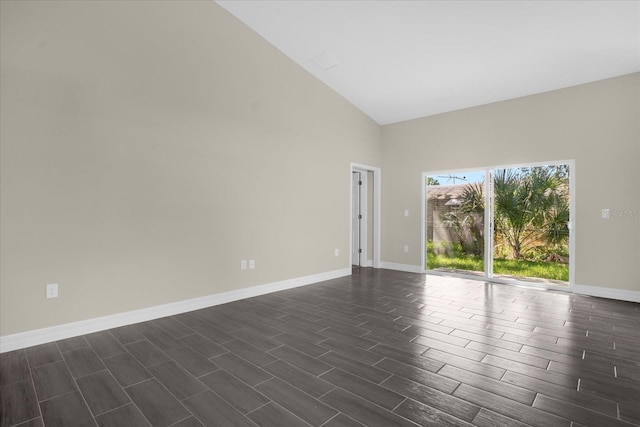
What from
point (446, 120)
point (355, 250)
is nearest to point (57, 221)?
point (355, 250)

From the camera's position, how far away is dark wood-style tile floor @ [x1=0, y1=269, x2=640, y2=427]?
73.8 inches

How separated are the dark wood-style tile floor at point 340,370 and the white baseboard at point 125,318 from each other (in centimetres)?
10

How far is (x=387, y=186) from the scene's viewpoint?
6.88 metres

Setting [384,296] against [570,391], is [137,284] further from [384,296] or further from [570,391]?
[570,391]

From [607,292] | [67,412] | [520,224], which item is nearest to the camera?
[67,412]

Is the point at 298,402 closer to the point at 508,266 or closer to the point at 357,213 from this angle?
the point at 508,266

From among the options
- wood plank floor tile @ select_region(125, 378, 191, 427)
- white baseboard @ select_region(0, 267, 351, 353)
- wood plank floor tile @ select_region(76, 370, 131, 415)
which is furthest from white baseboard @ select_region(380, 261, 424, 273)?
wood plank floor tile @ select_region(76, 370, 131, 415)

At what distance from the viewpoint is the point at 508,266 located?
552 centimetres

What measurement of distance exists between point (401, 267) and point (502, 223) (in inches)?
81.0

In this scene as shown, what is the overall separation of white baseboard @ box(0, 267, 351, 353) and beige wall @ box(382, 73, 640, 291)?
Result: 13.5 feet

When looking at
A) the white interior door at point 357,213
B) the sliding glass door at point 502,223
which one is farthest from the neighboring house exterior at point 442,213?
the white interior door at point 357,213

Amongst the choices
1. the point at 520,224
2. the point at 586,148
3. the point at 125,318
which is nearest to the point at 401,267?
the point at 520,224

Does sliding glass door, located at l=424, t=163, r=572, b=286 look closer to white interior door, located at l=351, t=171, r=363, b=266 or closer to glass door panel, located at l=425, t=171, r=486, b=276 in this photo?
glass door panel, located at l=425, t=171, r=486, b=276

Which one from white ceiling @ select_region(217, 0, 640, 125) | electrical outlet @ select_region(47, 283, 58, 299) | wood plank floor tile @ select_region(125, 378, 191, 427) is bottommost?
wood plank floor tile @ select_region(125, 378, 191, 427)
